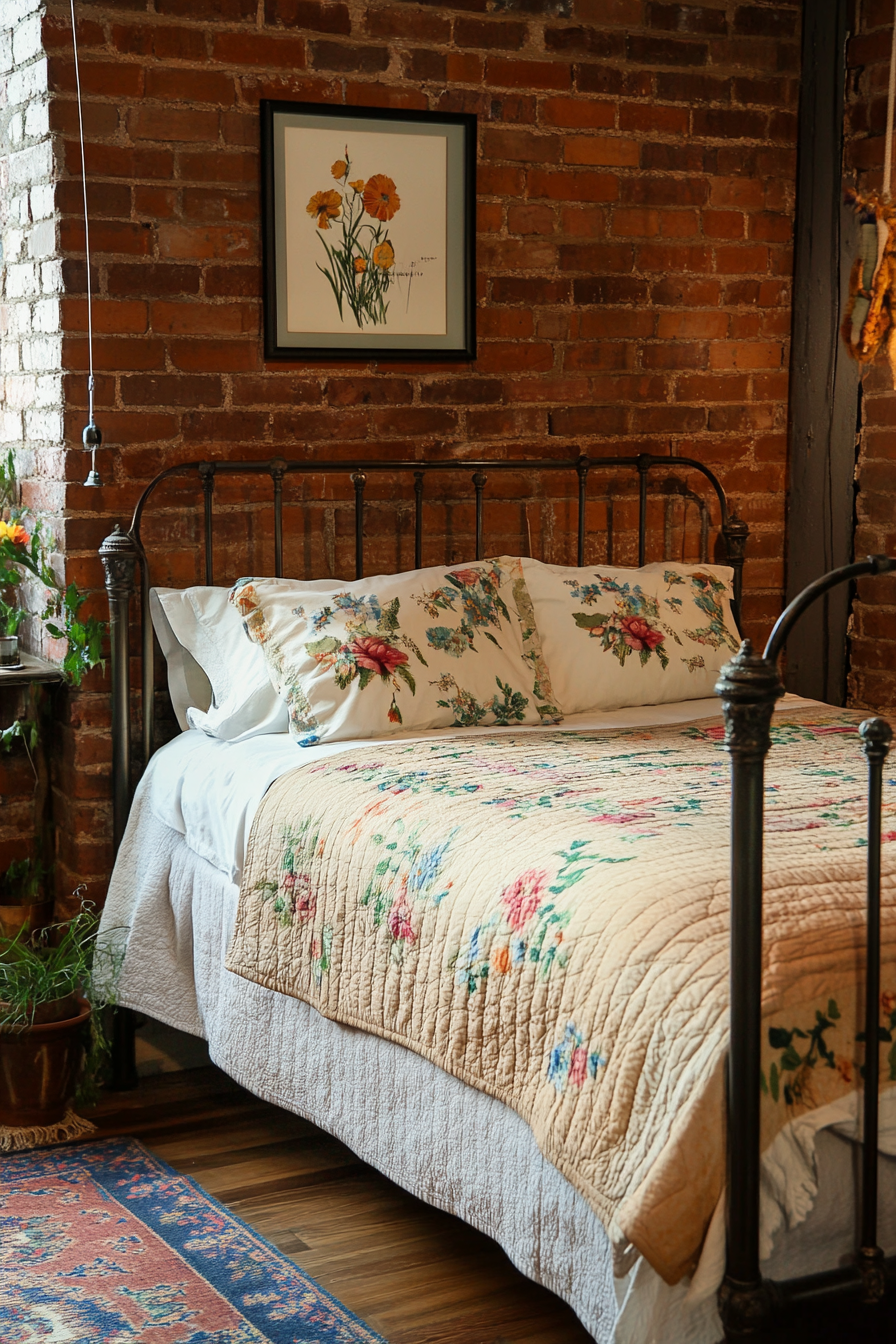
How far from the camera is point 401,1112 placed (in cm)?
→ 214

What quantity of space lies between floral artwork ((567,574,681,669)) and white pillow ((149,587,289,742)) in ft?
2.27

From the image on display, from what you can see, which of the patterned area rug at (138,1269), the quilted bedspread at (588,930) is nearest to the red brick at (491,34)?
the quilted bedspread at (588,930)

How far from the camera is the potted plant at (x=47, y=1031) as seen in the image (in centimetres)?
265

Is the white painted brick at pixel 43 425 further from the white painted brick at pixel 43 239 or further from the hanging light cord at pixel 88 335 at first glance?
the white painted brick at pixel 43 239

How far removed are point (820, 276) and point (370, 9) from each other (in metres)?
1.30

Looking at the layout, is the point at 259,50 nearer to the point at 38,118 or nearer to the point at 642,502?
the point at 38,118

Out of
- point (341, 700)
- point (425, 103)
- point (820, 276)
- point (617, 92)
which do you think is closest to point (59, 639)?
point (341, 700)

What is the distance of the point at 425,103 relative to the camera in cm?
322

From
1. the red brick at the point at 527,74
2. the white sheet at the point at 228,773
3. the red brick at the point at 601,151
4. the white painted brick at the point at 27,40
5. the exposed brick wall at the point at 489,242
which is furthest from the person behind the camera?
the red brick at the point at 601,151

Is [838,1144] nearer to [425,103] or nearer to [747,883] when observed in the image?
[747,883]

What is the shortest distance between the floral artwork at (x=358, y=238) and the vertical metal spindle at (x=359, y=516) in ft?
1.12

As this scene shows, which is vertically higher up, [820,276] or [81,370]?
[820,276]

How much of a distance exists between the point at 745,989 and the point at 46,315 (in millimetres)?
2093

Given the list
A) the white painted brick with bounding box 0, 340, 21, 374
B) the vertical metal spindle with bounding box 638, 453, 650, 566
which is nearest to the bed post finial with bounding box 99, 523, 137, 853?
the white painted brick with bounding box 0, 340, 21, 374
